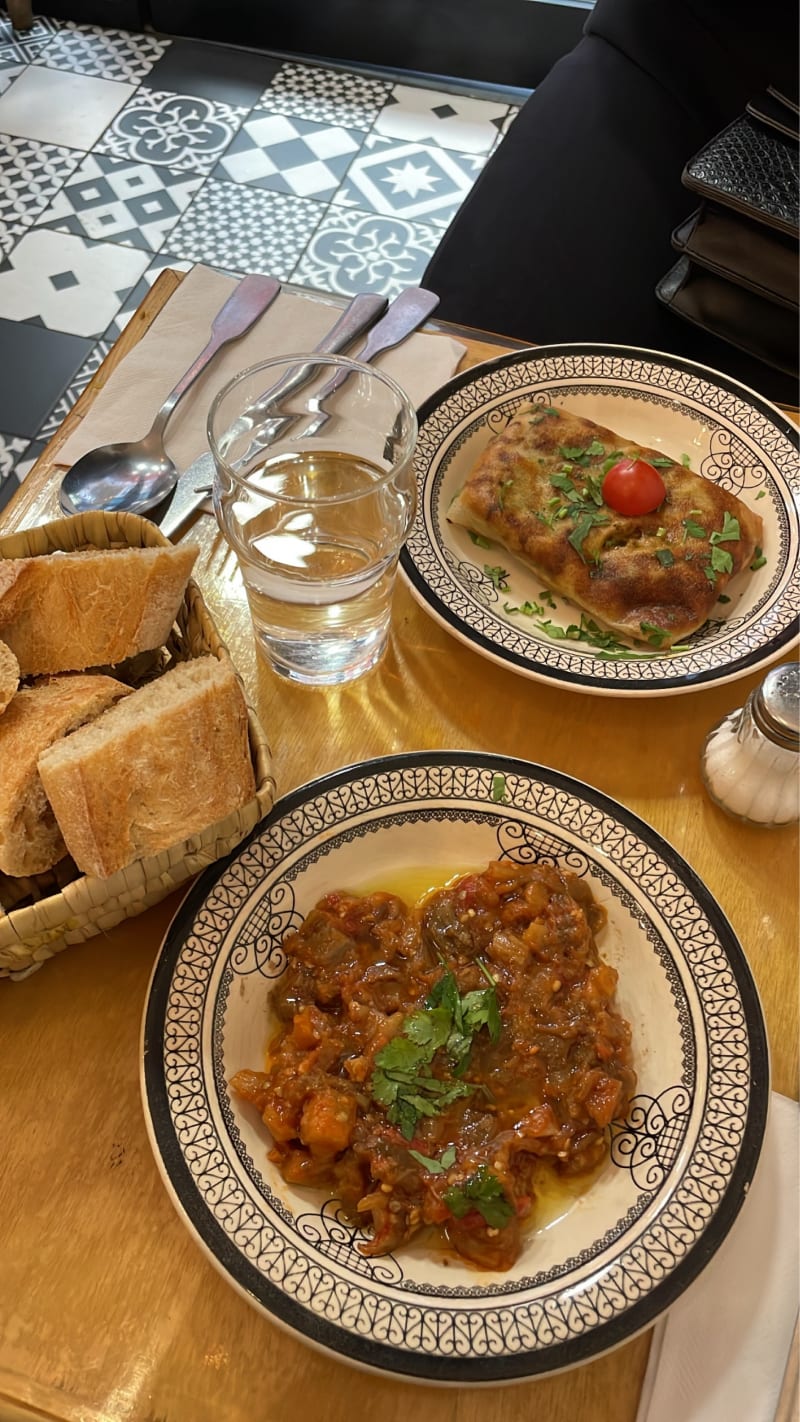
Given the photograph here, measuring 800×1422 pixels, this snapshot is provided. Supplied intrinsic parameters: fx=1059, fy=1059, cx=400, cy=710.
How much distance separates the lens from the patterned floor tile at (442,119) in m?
3.75

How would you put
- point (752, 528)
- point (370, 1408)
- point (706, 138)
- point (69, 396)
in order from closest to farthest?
point (370, 1408)
point (752, 528)
point (706, 138)
point (69, 396)

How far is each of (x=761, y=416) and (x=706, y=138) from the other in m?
1.20

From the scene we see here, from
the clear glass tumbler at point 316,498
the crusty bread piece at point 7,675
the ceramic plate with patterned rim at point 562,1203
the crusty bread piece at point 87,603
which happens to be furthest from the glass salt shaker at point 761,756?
the crusty bread piece at point 7,675

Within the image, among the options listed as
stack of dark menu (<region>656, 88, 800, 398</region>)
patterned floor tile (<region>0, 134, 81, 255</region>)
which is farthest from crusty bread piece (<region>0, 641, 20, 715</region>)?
patterned floor tile (<region>0, 134, 81, 255</region>)

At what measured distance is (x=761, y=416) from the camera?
149cm

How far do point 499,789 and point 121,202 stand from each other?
317 cm

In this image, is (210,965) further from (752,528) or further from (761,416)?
(761,416)

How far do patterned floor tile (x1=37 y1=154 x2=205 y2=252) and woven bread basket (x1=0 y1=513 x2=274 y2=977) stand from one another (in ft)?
8.61

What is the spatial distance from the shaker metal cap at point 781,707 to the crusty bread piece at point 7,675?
74 cm

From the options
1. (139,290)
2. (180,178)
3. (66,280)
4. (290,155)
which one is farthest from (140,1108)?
(290,155)

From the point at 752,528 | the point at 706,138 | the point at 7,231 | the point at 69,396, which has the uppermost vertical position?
the point at 706,138

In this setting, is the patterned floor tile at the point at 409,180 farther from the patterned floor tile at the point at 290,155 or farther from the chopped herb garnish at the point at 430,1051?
the chopped herb garnish at the point at 430,1051

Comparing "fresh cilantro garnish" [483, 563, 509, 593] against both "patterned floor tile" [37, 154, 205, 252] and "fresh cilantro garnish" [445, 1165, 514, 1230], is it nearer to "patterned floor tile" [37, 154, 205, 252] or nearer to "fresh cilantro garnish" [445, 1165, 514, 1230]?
"fresh cilantro garnish" [445, 1165, 514, 1230]

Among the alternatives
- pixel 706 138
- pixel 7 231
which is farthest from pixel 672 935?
pixel 7 231
